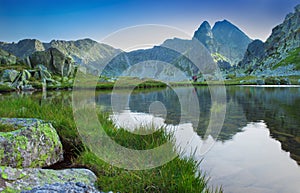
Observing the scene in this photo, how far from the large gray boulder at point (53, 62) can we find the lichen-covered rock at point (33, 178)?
10257 centimetres

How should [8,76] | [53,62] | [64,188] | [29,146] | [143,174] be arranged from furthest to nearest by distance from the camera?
[53,62] → [8,76] → [29,146] → [143,174] → [64,188]

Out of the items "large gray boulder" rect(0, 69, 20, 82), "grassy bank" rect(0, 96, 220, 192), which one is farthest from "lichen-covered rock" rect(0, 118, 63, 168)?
"large gray boulder" rect(0, 69, 20, 82)

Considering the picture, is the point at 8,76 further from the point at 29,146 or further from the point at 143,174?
the point at 143,174

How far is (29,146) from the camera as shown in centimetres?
669

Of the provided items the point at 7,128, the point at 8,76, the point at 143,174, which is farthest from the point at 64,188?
the point at 8,76

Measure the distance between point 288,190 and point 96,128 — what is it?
6342 mm

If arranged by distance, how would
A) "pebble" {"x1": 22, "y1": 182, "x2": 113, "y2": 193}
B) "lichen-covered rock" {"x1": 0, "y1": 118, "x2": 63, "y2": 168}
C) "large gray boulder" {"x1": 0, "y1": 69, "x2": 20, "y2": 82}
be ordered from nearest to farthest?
"pebble" {"x1": 22, "y1": 182, "x2": 113, "y2": 193} → "lichen-covered rock" {"x1": 0, "y1": 118, "x2": 63, "y2": 168} → "large gray boulder" {"x1": 0, "y1": 69, "x2": 20, "y2": 82}

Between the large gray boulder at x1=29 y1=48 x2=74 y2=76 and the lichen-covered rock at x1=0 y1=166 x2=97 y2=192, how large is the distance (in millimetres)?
102570

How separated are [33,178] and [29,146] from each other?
5.58 ft

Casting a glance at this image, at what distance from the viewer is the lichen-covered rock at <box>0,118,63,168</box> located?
6188 millimetres

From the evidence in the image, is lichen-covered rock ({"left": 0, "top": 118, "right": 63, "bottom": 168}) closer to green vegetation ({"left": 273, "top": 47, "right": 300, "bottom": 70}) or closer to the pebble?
the pebble

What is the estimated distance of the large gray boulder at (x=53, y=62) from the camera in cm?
10363

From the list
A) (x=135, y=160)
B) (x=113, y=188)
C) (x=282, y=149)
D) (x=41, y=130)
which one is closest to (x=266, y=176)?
(x=282, y=149)

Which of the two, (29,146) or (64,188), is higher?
(29,146)
